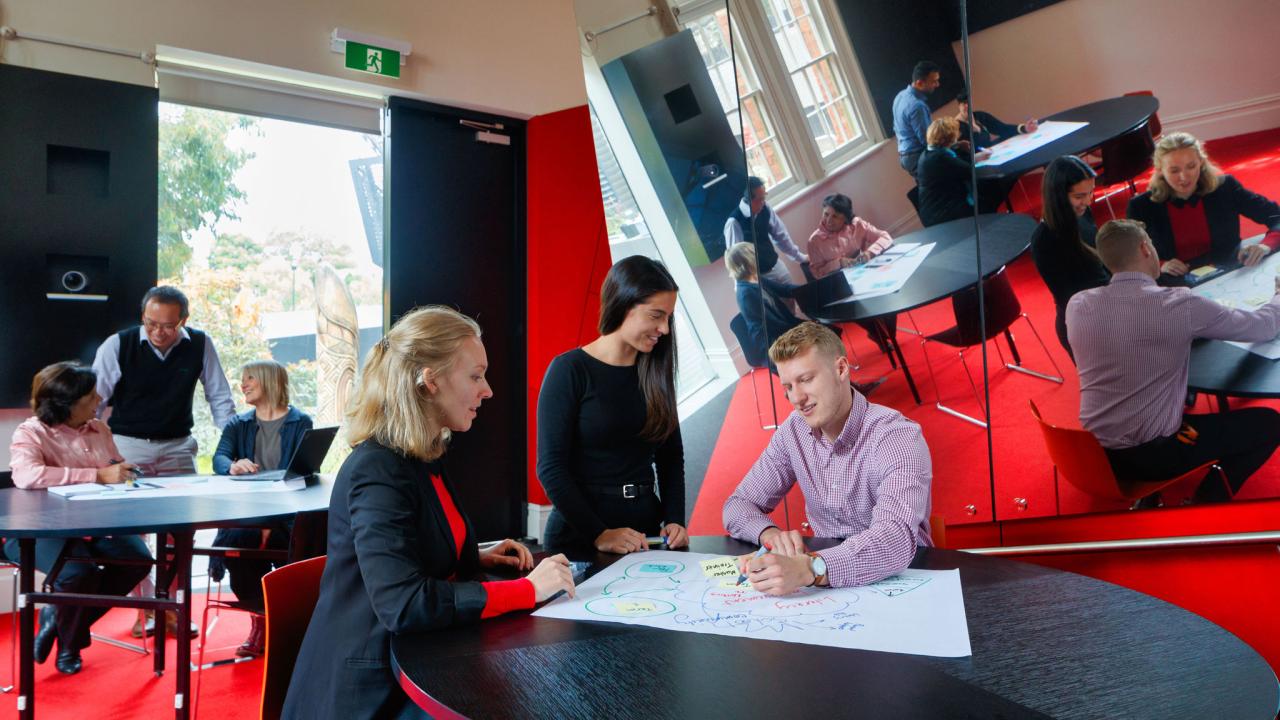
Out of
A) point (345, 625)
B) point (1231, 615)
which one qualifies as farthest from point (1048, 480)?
point (345, 625)

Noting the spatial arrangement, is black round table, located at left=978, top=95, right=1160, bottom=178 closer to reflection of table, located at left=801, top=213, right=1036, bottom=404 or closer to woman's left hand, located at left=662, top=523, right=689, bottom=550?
reflection of table, located at left=801, top=213, right=1036, bottom=404

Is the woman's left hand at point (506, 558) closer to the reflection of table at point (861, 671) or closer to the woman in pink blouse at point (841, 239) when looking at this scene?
the reflection of table at point (861, 671)

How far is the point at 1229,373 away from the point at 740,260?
1691mm

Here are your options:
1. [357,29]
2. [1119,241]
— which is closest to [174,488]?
[357,29]

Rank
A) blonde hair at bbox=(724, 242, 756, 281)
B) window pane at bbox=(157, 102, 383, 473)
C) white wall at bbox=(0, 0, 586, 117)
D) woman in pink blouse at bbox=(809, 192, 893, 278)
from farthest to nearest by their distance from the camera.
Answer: window pane at bbox=(157, 102, 383, 473) → white wall at bbox=(0, 0, 586, 117) → blonde hair at bbox=(724, 242, 756, 281) → woman in pink blouse at bbox=(809, 192, 893, 278)

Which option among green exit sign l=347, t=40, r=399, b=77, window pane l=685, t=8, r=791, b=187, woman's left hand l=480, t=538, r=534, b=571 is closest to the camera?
woman's left hand l=480, t=538, r=534, b=571

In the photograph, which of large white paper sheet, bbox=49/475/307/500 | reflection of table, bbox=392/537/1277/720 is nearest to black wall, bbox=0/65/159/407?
large white paper sheet, bbox=49/475/307/500

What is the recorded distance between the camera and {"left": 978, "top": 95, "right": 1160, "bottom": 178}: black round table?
7.73 ft

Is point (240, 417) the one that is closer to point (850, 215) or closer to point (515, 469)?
point (515, 469)

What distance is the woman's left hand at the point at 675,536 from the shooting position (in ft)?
6.95

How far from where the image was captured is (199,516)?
8.71ft

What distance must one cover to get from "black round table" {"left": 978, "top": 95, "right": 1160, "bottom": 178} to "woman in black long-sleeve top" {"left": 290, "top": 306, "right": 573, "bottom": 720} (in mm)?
1738

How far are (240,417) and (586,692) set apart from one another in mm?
3631

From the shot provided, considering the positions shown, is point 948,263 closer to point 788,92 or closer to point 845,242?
point 845,242
